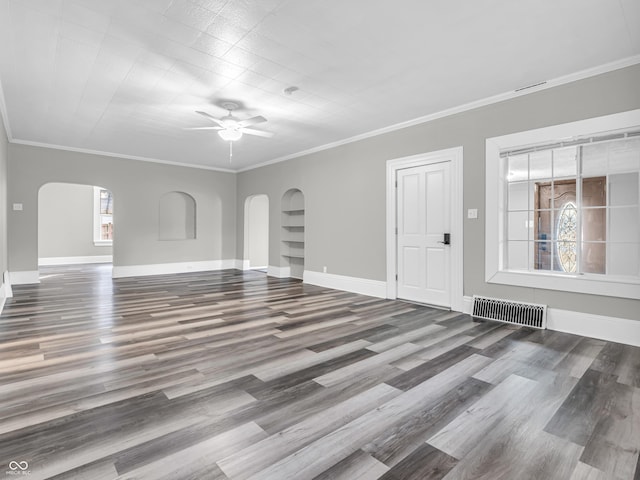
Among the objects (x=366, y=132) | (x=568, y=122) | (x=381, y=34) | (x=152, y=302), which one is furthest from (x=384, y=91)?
(x=152, y=302)

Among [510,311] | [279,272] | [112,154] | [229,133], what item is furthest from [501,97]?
[112,154]

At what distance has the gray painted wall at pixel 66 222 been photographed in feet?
33.6

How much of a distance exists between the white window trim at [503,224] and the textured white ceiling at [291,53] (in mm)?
572

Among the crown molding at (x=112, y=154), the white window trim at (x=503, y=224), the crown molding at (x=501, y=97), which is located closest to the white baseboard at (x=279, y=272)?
the crown molding at (x=501, y=97)

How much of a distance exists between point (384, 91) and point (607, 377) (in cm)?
350

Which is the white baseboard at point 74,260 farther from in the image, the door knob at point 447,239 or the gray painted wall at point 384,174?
the door knob at point 447,239

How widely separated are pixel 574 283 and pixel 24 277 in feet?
29.4

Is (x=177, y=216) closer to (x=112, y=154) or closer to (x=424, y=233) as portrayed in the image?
(x=112, y=154)

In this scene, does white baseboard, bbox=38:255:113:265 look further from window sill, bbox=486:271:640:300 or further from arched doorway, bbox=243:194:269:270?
window sill, bbox=486:271:640:300

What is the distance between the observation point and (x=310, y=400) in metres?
2.21

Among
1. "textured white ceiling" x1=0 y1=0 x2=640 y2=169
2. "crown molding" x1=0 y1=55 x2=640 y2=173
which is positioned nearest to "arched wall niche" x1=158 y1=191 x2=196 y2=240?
"crown molding" x1=0 y1=55 x2=640 y2=173

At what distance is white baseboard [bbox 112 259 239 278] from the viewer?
7.88 m

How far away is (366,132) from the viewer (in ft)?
19.0

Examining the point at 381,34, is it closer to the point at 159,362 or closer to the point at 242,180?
the point at 159,362
